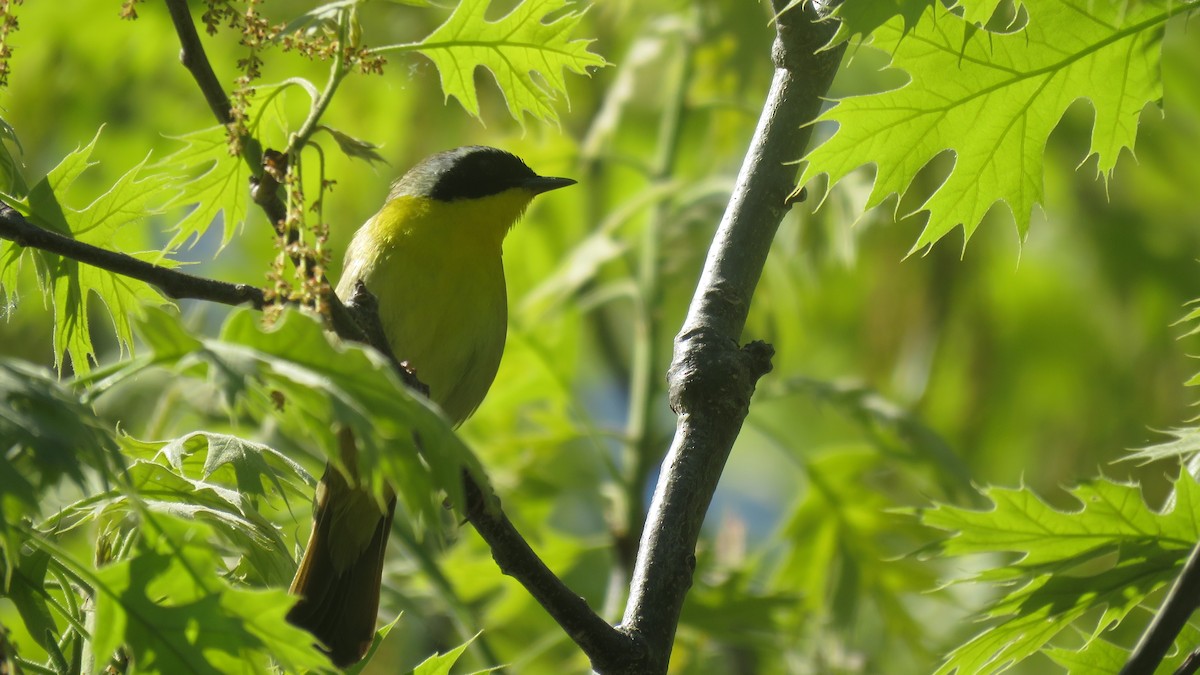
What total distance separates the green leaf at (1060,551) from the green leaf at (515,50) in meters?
1.12

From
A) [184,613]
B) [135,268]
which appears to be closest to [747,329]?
[135,268]

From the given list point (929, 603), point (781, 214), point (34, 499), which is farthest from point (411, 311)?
point (929, 603)

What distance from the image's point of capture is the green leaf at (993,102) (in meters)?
2.26

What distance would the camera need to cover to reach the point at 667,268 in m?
5.20

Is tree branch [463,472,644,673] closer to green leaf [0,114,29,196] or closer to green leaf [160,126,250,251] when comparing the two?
green leaf [160,126,250,251]

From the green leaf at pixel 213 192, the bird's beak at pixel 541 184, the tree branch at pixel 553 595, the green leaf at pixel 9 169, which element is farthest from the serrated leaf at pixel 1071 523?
the bird's beak at pixel 541 184

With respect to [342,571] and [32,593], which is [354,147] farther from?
[342,571]

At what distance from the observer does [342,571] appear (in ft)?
11.9

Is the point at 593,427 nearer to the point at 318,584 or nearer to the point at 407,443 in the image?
the point at 318,584

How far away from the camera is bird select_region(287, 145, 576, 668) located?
11.8 ft

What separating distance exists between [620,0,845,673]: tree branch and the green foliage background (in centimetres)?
164

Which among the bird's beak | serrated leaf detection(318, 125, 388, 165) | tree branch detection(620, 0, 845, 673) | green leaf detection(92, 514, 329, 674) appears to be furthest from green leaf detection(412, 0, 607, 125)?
the bird's beak

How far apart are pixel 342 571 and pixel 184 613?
1.89m

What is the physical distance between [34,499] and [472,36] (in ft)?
4.35
